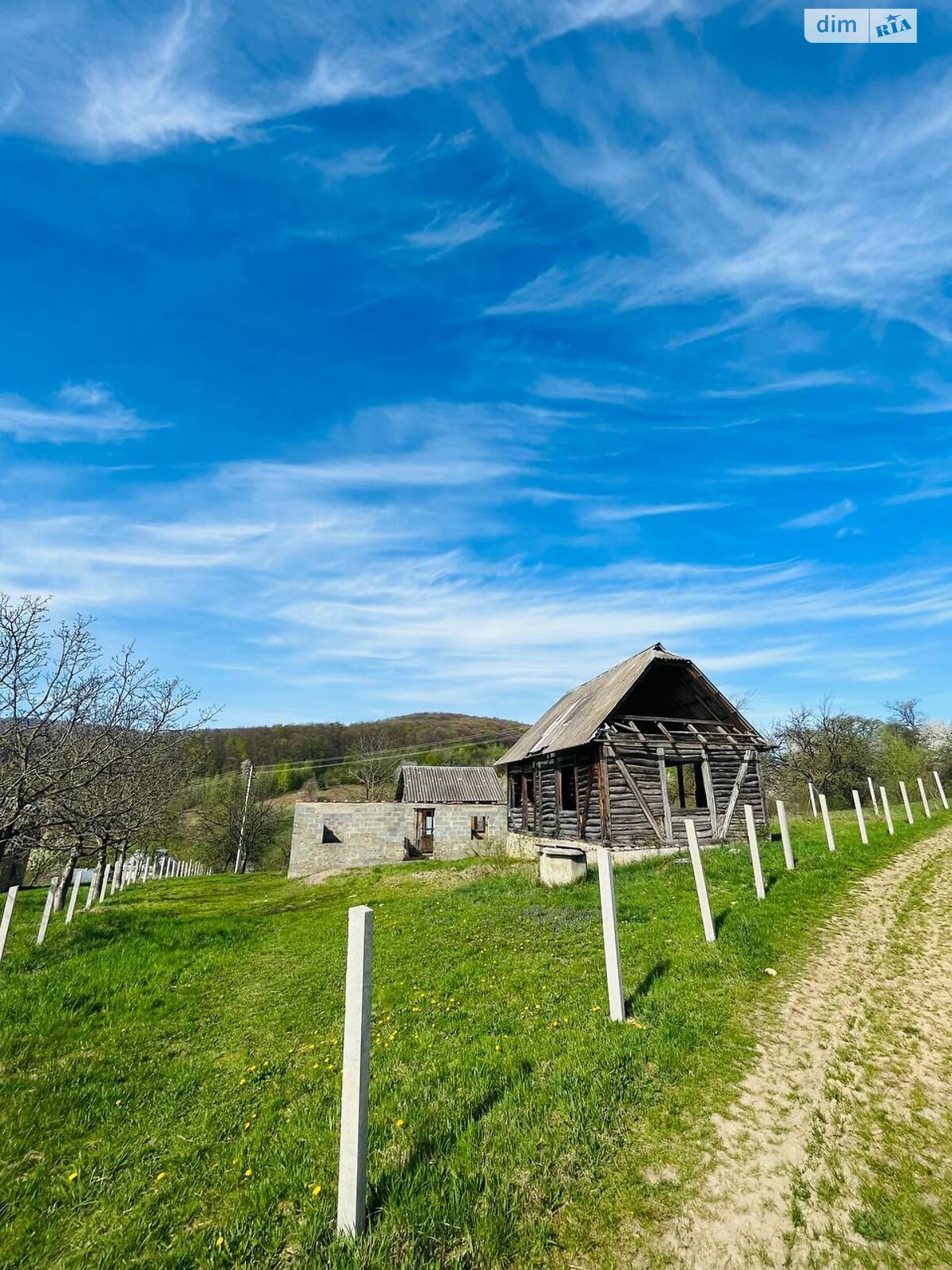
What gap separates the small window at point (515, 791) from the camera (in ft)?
91.5

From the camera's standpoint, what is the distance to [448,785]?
38.1 metres

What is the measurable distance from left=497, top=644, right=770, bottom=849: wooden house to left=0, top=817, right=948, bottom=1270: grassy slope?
295 inches

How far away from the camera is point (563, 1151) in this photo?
3869mm

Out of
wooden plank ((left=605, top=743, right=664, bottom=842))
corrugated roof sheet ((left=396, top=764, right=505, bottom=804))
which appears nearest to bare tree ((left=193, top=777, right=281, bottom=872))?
corrugated roof sheet ((left=396, top=764, right=505, bottom=804))

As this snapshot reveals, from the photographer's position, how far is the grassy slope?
337cm

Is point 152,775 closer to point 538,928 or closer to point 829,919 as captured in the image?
point 538,928

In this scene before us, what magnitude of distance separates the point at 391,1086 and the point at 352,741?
325 feet

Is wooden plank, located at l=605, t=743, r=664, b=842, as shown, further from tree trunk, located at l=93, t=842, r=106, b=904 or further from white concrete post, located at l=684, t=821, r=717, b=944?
tree trunk, located at l=93, t=842, r=106, b=904

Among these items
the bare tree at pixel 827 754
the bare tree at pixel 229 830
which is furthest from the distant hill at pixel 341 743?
the bare tree at pixel 827 754

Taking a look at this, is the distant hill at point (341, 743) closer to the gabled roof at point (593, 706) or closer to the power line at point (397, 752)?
the power line at point (397, 752)

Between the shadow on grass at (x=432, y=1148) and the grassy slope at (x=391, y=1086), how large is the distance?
18 millimetres

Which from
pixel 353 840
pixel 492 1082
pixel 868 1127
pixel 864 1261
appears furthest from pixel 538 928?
pixel 353 840

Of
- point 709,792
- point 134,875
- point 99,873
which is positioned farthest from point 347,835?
point 709,792

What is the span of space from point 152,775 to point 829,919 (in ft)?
66.4
